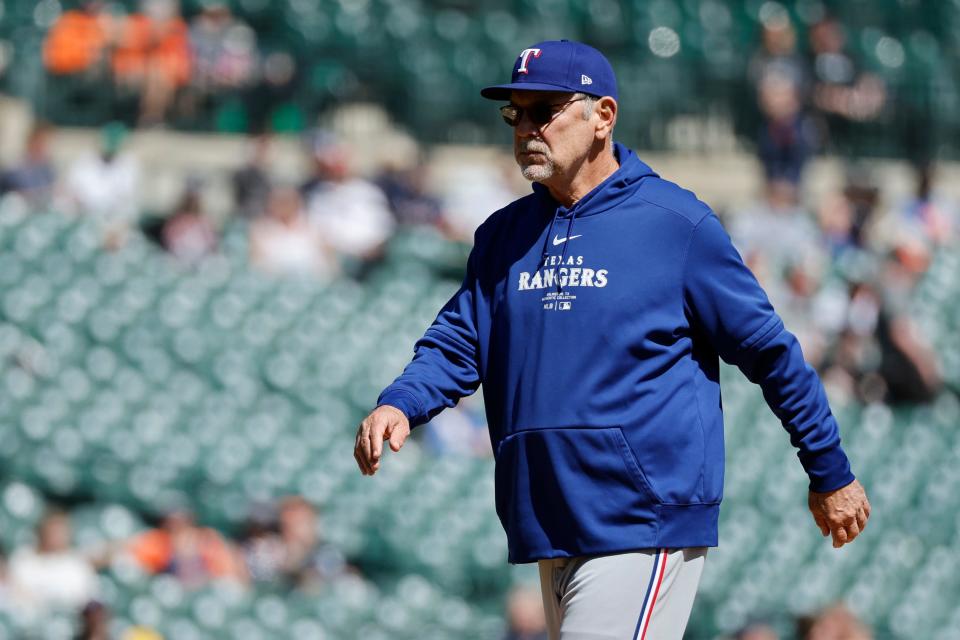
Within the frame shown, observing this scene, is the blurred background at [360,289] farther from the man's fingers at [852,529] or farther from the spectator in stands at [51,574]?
the man's fingers at [852,529]

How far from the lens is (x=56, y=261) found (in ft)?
31.1

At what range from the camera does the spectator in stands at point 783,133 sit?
11.6 metres

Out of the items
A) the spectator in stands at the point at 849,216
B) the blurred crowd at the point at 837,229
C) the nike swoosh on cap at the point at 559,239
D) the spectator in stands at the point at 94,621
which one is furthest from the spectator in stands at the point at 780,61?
the nike swoosh on cap at the point at 559,239

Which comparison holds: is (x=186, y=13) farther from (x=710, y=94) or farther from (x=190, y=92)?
(x=710, y=94)

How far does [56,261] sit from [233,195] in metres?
1.35

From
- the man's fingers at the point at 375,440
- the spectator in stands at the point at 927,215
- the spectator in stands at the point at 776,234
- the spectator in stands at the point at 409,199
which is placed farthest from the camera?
the spectator in stands at the point at 927,215

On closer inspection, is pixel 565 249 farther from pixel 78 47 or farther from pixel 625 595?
pixel 78 47

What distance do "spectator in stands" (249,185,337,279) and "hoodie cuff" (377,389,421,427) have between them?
6.46 m

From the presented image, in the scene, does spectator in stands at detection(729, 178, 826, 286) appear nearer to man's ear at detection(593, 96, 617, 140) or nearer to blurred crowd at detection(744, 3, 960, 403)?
blurred crowd at detection(744, 3, 960, 403)

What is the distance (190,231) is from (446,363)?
6.49 metres

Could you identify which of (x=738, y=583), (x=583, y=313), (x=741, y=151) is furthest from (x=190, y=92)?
(x=583, y=313)

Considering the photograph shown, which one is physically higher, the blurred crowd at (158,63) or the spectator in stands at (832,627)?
the blurred crowd at (158,63)

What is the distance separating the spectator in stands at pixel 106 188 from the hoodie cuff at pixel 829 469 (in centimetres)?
700

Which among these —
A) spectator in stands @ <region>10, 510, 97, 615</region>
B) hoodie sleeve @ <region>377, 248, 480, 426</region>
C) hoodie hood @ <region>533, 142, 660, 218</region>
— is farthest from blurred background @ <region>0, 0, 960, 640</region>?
hoodie hood @ <region>533, 142, 660, 218</region>
